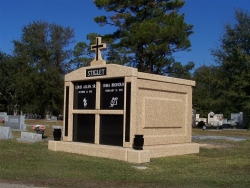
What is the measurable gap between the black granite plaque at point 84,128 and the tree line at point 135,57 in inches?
628

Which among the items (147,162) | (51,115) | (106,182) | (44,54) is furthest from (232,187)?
(51,115)

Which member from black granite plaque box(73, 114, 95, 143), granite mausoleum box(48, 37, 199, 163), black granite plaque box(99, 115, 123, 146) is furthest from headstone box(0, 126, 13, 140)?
black granite plaque box(99, 115, 123, 146)

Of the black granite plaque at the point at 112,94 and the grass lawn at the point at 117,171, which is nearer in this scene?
the grass lawn at the point at 117,171

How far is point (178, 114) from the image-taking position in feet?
52.1

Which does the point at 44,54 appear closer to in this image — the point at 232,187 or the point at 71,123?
the point at 71,123

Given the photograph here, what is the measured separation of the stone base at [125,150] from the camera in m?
12.5

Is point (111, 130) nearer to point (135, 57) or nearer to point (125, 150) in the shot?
point (125, 150)

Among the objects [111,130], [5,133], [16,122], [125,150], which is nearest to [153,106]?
[111,130]

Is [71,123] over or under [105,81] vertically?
under

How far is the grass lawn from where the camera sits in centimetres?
910

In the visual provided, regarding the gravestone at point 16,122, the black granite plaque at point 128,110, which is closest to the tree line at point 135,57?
the gravestone at point 16,122

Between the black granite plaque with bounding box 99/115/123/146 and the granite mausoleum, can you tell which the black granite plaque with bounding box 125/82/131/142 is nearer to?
the granite mausoleum

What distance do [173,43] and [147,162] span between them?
22.7 m

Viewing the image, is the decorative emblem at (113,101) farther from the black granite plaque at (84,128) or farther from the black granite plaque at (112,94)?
the black granite plaque at (84,128)
